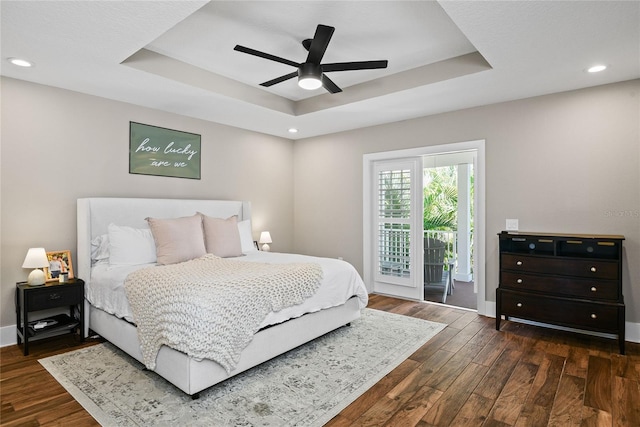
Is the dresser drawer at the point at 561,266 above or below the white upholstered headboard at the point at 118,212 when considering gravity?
below

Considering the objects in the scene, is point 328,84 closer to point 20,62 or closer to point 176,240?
point 176,240

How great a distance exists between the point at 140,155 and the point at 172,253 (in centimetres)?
140

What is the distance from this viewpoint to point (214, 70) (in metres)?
3.62

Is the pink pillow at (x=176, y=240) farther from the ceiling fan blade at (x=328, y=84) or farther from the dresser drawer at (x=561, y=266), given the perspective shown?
the dresser drawer at (x=561, y=266)

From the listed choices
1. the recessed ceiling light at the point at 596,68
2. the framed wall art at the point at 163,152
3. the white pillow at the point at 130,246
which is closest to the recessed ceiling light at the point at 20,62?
the framed wall art at the point at 163,152

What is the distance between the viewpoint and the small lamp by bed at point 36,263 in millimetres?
3027

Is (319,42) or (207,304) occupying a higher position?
(319,42)

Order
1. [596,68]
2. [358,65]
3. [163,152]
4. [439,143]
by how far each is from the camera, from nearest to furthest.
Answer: [358,65] → [596,68] → [163,152] → [439,143]

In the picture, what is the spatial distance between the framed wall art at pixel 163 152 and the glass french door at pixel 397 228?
2.56 metres

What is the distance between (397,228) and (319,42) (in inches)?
123

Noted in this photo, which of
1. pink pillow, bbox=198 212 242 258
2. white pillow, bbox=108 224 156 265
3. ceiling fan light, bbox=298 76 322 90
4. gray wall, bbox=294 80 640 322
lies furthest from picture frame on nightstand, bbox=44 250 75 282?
gray wall, bbox=294 80 640 322

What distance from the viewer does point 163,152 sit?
14.1ft

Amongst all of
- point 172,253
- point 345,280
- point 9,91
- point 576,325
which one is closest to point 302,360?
point 345,280

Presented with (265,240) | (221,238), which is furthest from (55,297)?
(265,240)
